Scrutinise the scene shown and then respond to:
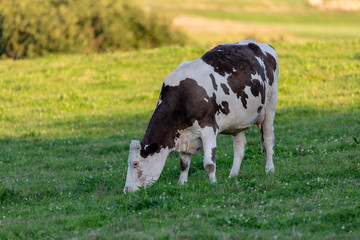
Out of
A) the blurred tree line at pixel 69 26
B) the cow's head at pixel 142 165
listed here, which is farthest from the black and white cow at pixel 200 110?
the blurred tree line at pixel 69 26

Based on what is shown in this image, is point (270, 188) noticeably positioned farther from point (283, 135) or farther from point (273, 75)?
point (283, 135)

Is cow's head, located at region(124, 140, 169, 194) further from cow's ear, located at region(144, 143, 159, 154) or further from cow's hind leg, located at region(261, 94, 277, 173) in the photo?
cow's hind leg, located at region(261, 94, 277, 173)

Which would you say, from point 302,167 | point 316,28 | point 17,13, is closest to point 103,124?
point 302,167

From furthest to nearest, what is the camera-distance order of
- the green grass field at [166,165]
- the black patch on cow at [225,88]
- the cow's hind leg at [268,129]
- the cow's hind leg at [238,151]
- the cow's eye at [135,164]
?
the cow's hind leg at [268,129] < the cow's hind leg at [238,151] < the black patch on cow at [225,88] < the cow's eye at [135,164] < the green grass field at [166,165]

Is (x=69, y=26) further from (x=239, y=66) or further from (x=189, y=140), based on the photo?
(x=189, y=140)

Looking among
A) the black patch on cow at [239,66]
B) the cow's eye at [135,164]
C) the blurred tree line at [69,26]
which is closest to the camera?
the cow's eye at [135,164]

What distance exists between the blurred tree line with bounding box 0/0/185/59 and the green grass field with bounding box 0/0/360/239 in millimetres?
9876

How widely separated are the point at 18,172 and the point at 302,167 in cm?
649

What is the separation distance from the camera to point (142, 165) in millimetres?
9742

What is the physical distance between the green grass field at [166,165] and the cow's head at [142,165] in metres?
0.38

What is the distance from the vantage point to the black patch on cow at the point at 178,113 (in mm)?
9750

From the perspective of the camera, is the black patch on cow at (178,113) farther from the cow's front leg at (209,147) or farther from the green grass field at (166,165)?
the green grass field at (166,165)

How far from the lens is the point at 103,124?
17625 millimetres

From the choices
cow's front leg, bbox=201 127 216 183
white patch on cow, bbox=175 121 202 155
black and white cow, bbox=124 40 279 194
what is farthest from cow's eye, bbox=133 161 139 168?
cow's front leg, bbox=201 127 216 183
